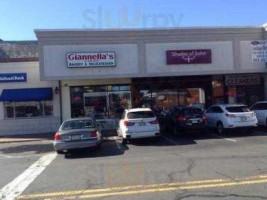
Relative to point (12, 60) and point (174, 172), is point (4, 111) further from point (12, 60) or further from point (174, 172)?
point (174, 172)

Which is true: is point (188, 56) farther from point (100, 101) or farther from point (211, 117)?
point (100, 101)

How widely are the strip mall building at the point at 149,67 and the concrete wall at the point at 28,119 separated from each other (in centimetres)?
37

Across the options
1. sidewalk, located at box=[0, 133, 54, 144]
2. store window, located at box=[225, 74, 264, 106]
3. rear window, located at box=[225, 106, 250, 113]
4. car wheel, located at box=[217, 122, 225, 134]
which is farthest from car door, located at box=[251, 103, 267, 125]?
sidewalk, located at box=[0, 133, 54, 144]

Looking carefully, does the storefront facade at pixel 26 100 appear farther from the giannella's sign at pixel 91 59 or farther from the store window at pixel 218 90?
the store window at pixel 218 90

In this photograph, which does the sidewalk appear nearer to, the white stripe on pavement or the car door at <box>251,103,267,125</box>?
the white stripe on pavement

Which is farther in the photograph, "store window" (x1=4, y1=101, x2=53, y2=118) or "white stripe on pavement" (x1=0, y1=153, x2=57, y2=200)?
"store window" (x1=4, y1=101, x2=53, y2=118)

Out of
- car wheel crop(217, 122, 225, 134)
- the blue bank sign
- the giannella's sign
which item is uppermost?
the giannella's sign

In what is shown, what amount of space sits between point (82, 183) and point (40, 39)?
15.0 meters

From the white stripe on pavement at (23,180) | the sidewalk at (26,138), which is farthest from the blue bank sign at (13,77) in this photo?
the white stripe on pavement at (23,180)

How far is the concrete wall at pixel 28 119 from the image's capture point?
Answer: 2595 cm

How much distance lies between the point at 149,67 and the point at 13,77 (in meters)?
8.48

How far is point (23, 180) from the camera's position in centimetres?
1086

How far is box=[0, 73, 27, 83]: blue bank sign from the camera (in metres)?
25.7

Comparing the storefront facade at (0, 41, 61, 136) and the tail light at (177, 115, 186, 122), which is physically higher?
the storefront facade at (0, 41, 61, 136)
